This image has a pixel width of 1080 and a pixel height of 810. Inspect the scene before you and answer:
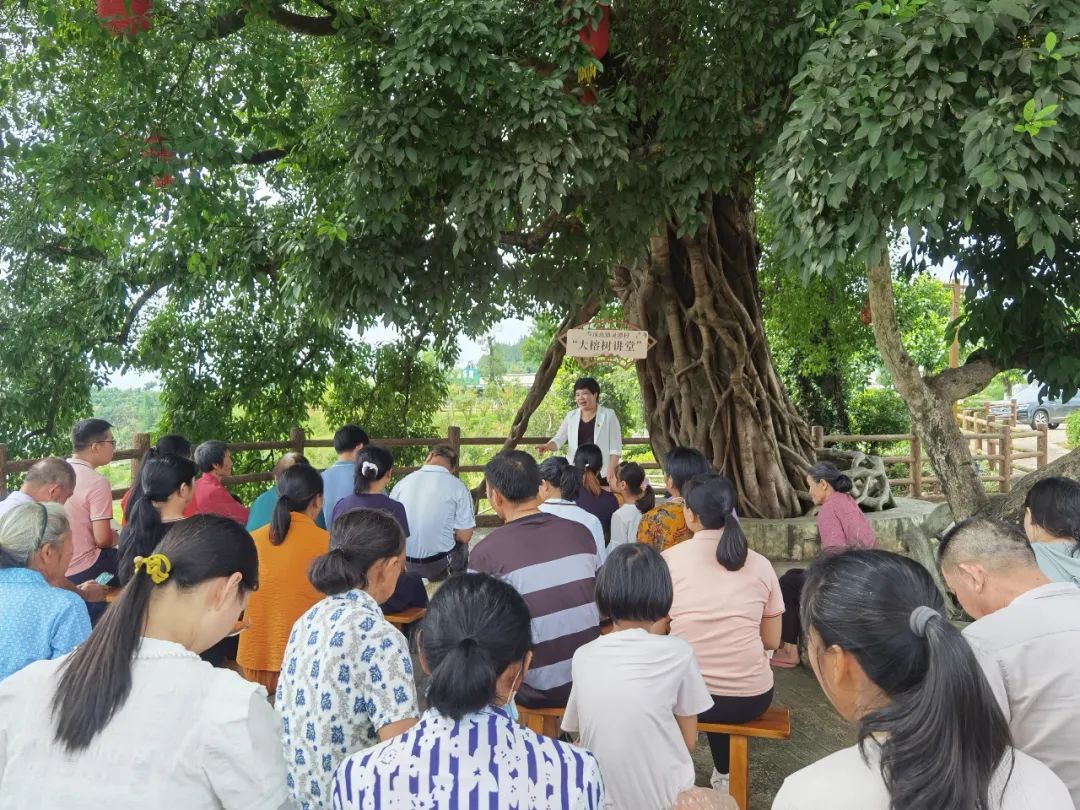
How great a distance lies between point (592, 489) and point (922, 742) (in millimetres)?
3829

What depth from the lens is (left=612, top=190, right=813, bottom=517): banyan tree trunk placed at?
7688 mm

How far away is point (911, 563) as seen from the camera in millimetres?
1577

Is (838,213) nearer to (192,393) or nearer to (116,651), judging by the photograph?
(116,651)

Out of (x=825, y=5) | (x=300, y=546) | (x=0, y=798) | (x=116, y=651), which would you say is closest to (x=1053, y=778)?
(x=116, y=651)

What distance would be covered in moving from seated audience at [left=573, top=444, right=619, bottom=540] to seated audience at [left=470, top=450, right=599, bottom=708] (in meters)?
1.86

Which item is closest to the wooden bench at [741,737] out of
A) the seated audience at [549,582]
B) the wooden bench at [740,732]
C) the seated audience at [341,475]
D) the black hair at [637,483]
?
the wooden bench at [740,732]

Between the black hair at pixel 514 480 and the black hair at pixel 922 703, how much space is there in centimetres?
172

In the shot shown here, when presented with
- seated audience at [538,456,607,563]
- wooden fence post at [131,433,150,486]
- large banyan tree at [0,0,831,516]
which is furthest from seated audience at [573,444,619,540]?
wooden fence post at [131,433,150,486]

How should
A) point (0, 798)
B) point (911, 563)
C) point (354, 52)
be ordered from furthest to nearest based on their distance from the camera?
point (354, 52) < point (911, 563) < point (0, 798)

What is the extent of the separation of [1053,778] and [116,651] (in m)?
1.47

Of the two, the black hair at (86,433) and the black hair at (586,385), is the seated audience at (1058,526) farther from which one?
the black hair at (86,433)

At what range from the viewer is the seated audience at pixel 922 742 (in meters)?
1.21

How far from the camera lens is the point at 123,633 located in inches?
58.2

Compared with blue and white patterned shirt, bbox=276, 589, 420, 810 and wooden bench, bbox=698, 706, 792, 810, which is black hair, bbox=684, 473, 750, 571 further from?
blue and white patterned shirt, bbox=276, 589, 420, 810
